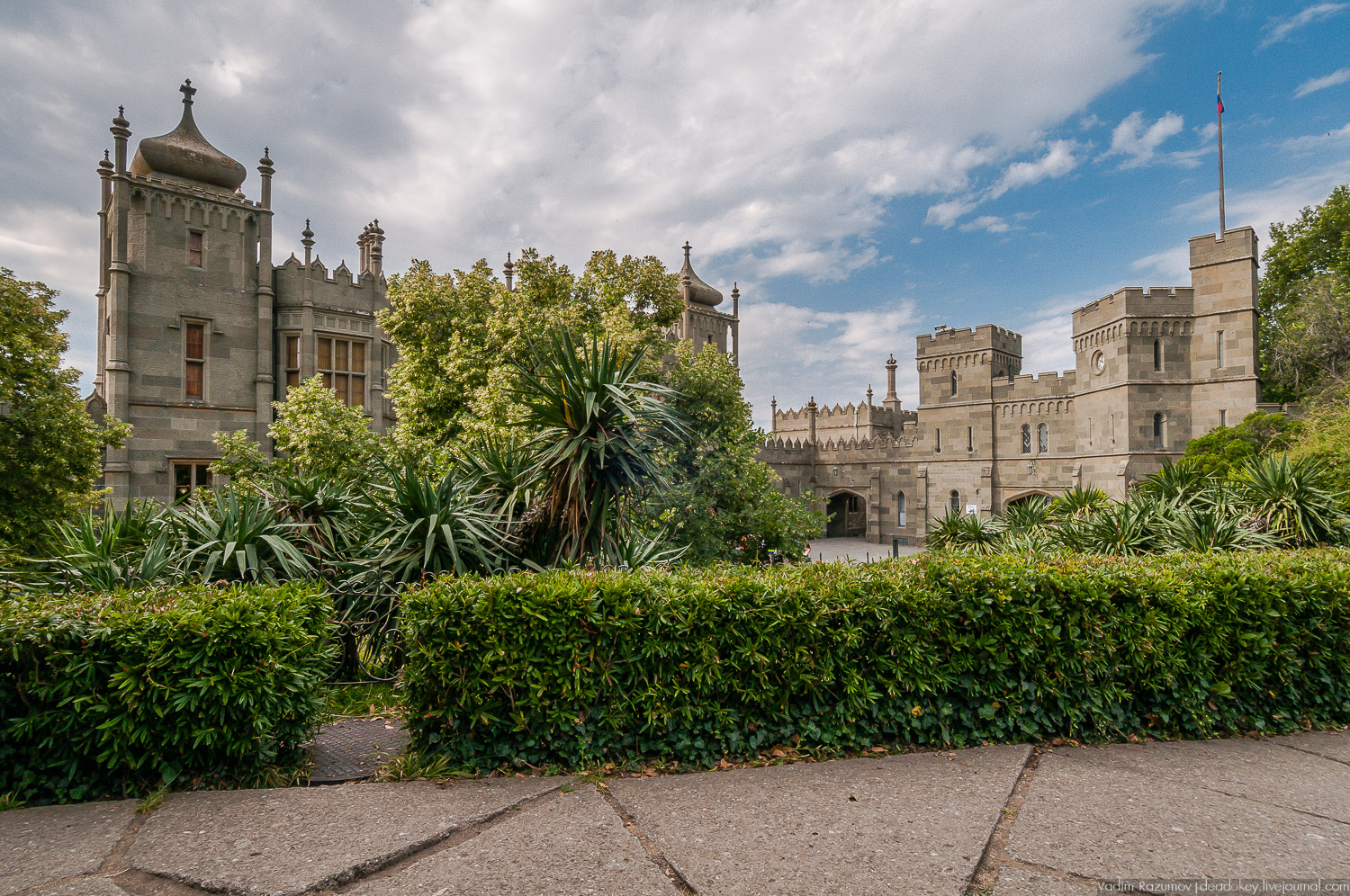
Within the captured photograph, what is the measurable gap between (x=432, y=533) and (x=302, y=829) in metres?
2.41

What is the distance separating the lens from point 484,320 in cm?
1714

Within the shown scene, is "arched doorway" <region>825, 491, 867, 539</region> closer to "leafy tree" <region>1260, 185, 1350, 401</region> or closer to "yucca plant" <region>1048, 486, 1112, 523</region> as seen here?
"leafy tree" <region>1260, 185, 1350, 401</region>

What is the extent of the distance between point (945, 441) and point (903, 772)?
112 ft

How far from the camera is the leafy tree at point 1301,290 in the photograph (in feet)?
74.4

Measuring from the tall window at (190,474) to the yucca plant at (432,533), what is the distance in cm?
1531

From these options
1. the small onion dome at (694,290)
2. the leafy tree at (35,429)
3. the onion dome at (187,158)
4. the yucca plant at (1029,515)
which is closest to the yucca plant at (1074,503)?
the yucca plant at (1029,515)

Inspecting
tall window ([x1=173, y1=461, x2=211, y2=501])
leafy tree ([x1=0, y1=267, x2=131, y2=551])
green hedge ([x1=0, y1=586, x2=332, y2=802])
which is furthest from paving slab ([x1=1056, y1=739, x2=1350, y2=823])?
tall window ([x1=173, y1=461, x2=211, y2=501])

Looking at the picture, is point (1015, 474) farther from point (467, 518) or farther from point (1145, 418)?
point (467, 518)

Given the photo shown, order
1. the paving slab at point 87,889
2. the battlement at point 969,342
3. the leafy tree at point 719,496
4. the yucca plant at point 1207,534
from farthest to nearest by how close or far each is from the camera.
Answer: the battlement at point 969,342 → the leafy tree at point 719,496 → the yucca plant at point 1207,534 → the paving slab at point 87,889

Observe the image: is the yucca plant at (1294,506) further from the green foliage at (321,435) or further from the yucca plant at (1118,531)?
the green foliage at (321,435)

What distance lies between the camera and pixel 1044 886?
2941 millimetres

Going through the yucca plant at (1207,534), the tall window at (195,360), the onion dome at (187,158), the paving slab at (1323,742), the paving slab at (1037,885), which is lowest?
the paving slab at (1323,742)

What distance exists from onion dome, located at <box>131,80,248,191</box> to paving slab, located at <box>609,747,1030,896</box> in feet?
70.8

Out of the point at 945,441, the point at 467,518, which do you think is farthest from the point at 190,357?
the point at 945,441
